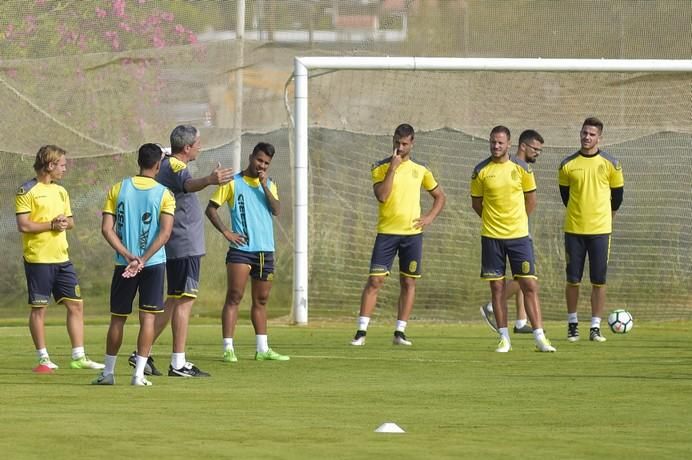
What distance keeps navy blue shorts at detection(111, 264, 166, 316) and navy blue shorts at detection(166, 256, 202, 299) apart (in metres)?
0.96

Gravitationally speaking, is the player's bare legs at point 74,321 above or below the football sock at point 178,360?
above

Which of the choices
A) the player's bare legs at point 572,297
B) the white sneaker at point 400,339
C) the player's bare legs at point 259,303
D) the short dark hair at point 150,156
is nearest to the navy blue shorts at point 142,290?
the short dark hair at point 150,156

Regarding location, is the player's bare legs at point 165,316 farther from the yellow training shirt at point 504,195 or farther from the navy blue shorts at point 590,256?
the navy blue shorts at point 590,256

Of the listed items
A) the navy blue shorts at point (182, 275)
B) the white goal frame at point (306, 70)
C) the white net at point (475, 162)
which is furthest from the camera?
the white net at point (475, 162)

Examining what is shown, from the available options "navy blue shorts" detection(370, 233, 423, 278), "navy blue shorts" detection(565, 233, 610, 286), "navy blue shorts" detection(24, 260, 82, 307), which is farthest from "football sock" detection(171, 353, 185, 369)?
"navy blue shorts" detection(565, 233, 610, 286)

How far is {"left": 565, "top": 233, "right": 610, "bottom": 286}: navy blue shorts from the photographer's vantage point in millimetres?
16688

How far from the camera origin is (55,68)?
19.9 m

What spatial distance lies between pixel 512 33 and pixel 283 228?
4.63m

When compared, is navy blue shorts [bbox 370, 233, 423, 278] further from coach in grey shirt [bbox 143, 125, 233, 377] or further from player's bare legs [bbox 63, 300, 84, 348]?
player's bare legs [bbox 63, 300, 84, 348]

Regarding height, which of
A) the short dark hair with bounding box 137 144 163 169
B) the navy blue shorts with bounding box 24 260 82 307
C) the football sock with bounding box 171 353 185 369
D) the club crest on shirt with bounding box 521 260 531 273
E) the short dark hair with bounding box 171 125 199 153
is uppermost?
the short dark hair with bounding box 171 125 199 153

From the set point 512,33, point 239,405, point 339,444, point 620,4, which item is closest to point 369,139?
point 512,33

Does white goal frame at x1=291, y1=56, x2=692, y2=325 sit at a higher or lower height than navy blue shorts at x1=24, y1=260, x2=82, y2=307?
higher

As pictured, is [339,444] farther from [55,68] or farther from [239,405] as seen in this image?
[55,68]

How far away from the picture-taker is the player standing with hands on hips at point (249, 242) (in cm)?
1412
